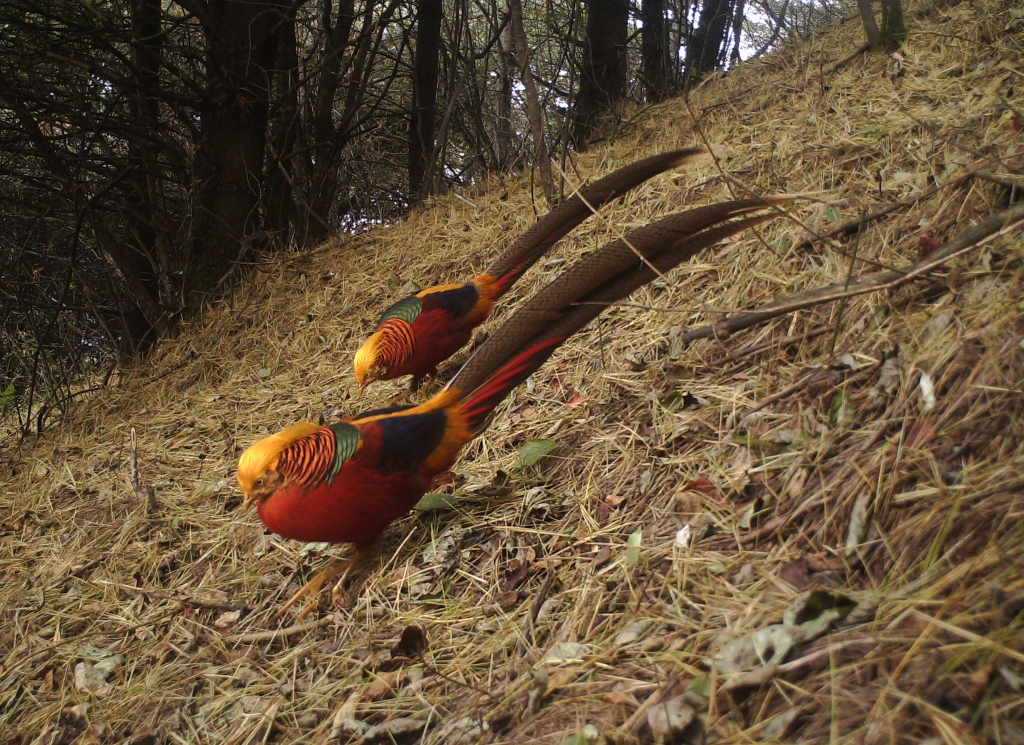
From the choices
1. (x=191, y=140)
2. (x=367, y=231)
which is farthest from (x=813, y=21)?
(x=191, y=140)

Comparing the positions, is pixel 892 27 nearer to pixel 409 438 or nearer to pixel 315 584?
pixel 409 438

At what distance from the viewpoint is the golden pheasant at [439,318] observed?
3719 millimetres

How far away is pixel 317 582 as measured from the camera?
268 cm

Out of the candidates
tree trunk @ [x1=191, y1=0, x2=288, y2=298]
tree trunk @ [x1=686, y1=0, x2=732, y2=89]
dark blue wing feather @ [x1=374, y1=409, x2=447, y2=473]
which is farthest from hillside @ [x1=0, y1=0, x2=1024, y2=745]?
tree trunk @ [x1=686, y1=0, x2=732, y2=89]

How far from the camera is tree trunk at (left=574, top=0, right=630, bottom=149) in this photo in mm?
6648

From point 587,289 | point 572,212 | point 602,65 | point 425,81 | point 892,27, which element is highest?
point 425,81

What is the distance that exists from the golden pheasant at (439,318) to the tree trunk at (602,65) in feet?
9.88

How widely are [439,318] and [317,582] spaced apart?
1710 millimetres

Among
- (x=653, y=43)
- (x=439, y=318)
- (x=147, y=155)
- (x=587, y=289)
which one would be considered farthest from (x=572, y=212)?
(x=653, y=43)

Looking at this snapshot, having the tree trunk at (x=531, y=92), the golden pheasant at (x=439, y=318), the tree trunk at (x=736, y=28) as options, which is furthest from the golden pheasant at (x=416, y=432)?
the tree trunk at (x=736, y=28)

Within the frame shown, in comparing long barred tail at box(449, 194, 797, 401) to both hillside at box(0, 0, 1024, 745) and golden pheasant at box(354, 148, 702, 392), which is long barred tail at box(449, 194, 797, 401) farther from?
golden pheasant at box(354, 148, 702, 392)

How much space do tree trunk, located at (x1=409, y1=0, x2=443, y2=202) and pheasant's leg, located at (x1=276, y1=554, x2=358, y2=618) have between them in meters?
4.73

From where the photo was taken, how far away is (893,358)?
2.01 meters

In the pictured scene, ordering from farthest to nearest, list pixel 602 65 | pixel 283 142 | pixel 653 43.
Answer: pixel 653 43, pixel 602 65, pixel 283 142
